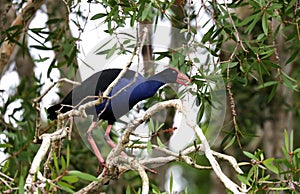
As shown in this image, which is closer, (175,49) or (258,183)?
(258,183)

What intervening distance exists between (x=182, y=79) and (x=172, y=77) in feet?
0.21

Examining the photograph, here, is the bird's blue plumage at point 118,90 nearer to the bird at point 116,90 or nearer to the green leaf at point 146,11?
the bird at point 116,90

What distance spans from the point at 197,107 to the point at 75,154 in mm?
1991

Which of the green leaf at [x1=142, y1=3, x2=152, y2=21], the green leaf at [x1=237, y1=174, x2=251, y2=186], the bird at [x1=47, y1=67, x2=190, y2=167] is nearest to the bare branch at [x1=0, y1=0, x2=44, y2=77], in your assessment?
the bird at [x1=47, y1=67, x2=190, y2=167]

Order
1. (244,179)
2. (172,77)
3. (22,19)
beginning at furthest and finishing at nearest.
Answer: (22,19) → (172,77) → (244,179)

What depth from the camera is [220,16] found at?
2.65 metres

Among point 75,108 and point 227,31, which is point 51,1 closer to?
point 227,31

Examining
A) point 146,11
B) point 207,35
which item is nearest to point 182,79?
point 207,35

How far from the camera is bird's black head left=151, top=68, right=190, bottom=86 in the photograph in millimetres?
2477

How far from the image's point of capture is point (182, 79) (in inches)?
98.4

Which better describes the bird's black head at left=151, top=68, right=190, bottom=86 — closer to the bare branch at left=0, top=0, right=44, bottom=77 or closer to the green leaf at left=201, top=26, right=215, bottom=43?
the green leaf at left=201, top=26, right=215, bottom=43

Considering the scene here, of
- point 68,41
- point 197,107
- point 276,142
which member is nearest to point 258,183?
point 197,107

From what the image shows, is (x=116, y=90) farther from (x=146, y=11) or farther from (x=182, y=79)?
(x=146, y=11)

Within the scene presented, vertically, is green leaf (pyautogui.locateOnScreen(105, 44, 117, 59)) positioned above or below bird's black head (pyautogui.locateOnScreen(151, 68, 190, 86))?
above
